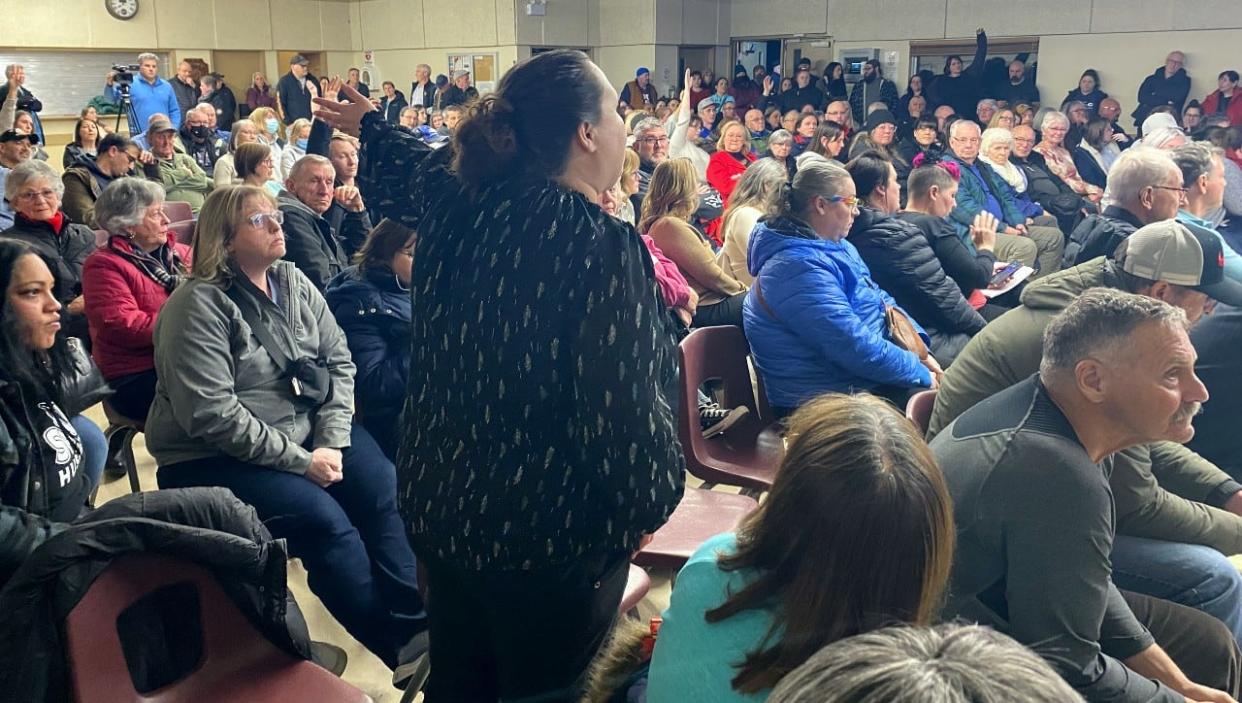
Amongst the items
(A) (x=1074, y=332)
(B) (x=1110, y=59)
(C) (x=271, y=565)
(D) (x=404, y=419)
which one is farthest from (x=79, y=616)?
(B) (x=1110, y=59)

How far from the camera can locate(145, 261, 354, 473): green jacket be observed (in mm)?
2166

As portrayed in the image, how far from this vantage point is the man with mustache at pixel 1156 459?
6.19 ft

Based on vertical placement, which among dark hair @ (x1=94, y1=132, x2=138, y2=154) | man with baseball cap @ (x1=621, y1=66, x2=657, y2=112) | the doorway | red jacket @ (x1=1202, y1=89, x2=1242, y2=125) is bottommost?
dark hair @ (x1=94, y1=132, x2=138, y2=154)

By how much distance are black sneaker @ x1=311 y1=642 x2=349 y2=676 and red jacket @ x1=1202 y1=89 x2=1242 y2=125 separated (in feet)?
28.1

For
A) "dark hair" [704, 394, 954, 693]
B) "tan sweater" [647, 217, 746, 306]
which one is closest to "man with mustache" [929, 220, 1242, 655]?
"dark hair" [704, 394, 954, 693]

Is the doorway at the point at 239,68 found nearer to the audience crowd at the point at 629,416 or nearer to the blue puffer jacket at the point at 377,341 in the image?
the audience crowd at the point at 629,416

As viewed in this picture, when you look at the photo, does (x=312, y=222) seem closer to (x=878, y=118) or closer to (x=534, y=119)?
(x=534, y=119)

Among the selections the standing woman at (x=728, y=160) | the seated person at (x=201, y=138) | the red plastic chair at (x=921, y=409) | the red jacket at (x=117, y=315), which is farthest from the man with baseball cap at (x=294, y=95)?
the red plastic chair at (x=921, y=409)

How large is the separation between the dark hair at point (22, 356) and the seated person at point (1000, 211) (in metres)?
4.21

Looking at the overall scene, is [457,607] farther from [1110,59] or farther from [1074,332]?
[1110,59]

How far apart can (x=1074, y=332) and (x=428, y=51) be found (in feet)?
41.0

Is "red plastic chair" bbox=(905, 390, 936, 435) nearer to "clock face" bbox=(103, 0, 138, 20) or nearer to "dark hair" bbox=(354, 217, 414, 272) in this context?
"dark hair" bbox=(354, 217, 414, 272)

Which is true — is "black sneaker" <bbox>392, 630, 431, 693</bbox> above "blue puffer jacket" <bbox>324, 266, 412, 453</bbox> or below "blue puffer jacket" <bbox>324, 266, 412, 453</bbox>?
below

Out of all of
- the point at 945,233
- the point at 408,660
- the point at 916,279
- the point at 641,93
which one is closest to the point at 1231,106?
the point at 641,93
